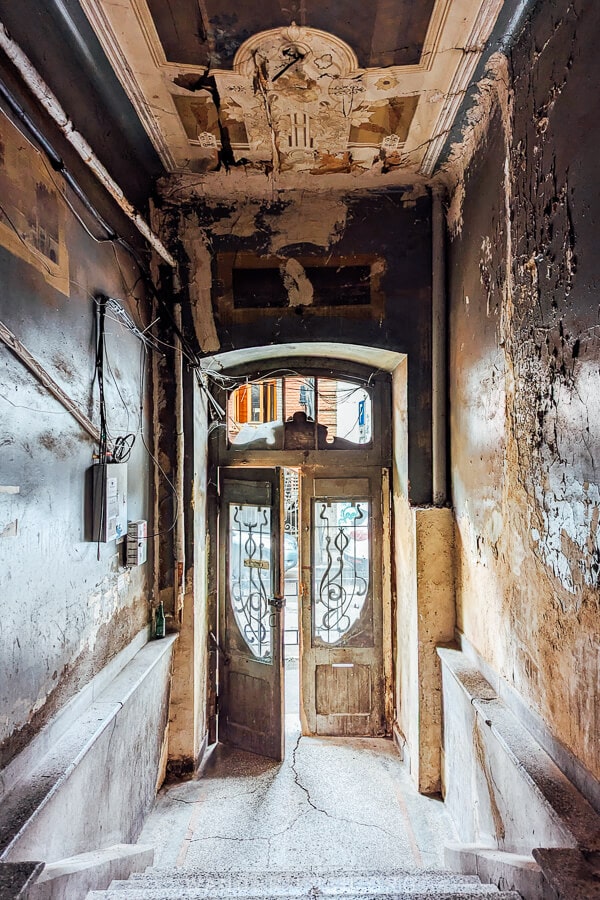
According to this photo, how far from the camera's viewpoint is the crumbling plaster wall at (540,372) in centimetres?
145

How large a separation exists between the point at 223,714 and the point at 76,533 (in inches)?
94.3

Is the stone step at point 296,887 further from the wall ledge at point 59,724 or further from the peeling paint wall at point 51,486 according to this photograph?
the peeling paint wall at point 51,486

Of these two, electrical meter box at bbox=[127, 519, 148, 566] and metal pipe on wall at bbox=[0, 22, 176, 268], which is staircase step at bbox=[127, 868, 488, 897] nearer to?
electrical meter box at bbox=[127, 519, 148, 566]

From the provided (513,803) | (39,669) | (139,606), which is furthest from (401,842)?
(39,669)

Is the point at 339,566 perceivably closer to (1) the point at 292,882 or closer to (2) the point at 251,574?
(2) the point at 251,574

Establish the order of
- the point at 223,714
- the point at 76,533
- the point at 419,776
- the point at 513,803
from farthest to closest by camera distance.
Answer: the point at 223,714, the point at 419,776, the point at 76,533, the point at 513,803

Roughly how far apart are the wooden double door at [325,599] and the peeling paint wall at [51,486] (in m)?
1.29

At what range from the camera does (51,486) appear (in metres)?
1.77

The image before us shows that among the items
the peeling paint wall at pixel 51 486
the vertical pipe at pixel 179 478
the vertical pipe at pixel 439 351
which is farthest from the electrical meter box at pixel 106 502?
the vertical pipe at pixel 439 351

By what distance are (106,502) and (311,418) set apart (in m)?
1.90

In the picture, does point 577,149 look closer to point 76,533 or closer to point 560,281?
point 560,281

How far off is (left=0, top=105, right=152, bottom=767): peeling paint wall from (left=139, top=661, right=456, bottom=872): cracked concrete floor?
113 cm

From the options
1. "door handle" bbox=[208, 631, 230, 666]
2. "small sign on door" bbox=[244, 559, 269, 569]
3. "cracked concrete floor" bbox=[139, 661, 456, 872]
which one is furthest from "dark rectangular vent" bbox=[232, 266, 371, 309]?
"cracked concrete floor" bbox=[139, 661, 456, 872]

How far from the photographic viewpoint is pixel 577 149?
59.2 inches
